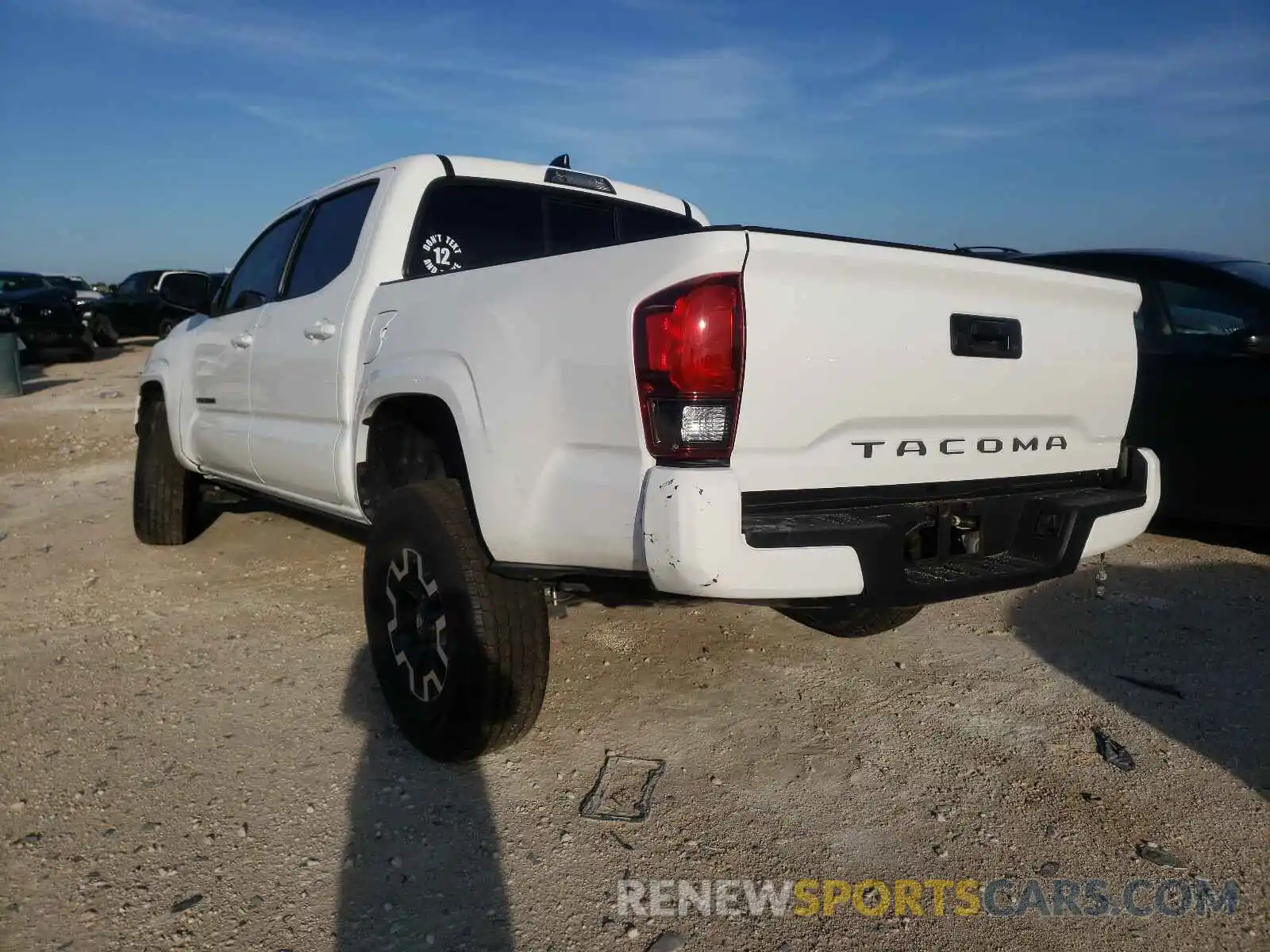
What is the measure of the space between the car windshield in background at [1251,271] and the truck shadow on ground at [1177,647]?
1.49 meters

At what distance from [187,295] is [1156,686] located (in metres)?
4.79

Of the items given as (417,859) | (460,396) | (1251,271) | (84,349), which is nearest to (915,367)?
(460,396)

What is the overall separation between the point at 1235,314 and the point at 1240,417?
1.91 ft

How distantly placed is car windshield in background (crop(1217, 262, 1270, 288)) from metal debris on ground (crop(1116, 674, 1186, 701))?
253 cm

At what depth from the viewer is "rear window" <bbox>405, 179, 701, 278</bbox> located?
3.49 meters

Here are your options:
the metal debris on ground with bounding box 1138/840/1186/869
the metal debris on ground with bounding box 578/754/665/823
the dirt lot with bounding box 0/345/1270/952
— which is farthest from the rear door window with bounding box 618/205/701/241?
the metal debris on ground with bounding box 1138/840/1186/869

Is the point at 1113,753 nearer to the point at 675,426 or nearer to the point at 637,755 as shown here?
the point at 637,755

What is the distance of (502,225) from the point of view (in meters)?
3.67

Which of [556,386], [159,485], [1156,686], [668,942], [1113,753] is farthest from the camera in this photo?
[159,485]

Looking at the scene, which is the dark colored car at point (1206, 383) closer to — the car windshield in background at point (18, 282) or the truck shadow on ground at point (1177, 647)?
the truck shadow on ground at point (1177, 647)

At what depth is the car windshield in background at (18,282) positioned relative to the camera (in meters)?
17.9

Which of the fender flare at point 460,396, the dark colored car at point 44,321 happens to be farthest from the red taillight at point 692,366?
the dark colored car at point 44,321

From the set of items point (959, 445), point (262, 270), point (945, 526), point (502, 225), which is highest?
point (502, 225)

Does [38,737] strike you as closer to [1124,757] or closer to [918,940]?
[918,940]
